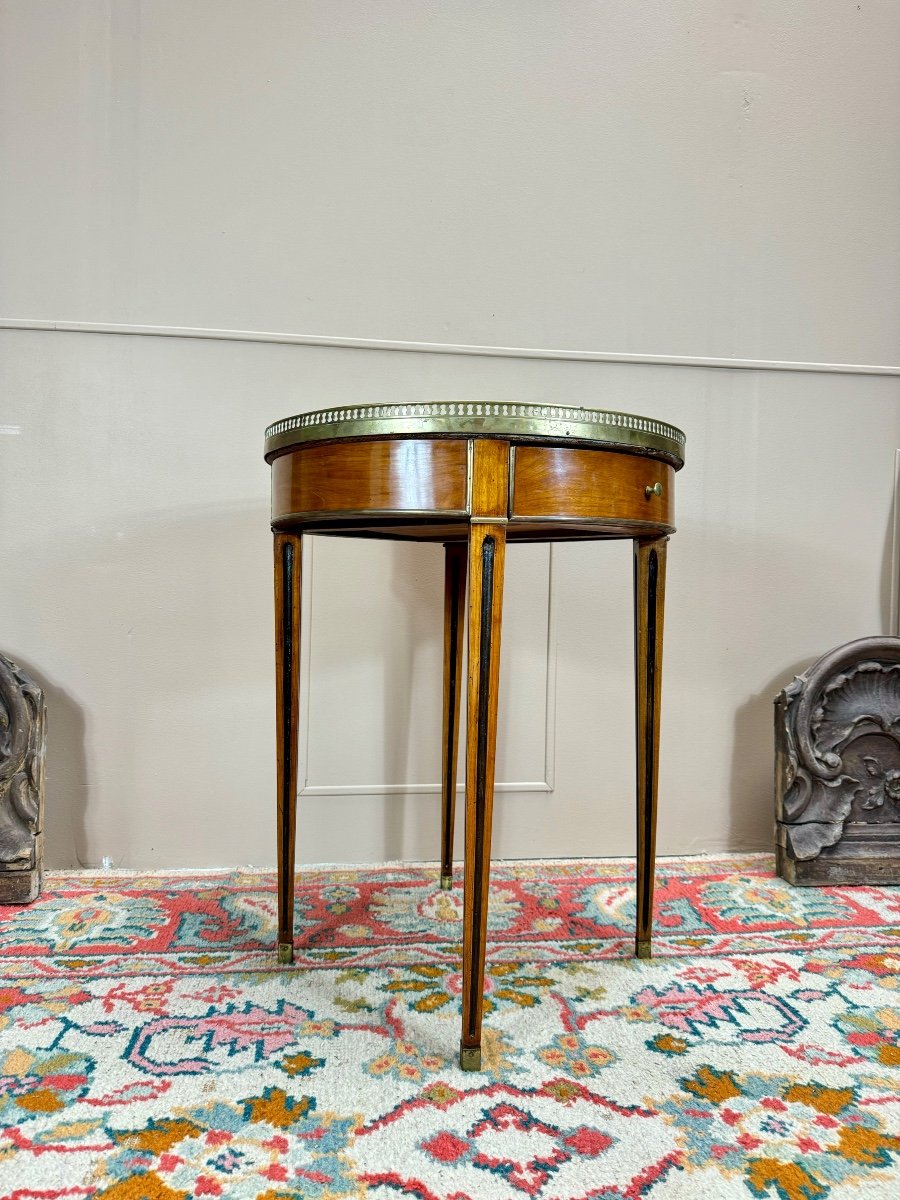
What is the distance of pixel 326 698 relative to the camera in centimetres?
208

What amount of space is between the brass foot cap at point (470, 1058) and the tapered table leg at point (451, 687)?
2.36 ft

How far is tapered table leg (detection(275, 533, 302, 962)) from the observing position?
1.48 meters

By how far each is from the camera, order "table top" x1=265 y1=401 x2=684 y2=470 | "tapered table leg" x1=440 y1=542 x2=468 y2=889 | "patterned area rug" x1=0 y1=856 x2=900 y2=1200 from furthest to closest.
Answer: "tapered table leg" x1=440 y1=542 x2=468 y2=889
"table top" x1=265 y1=401 x2=684 y2=470
"patterned area rug" x1=0 y1=856 x2=900 y2=1200

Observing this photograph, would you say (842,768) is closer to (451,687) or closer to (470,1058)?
(451,687)

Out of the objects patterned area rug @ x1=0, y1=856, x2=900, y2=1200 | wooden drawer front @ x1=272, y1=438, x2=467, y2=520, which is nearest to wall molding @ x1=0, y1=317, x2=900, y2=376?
wooden drawer front @ x1=272, y1=438, x2=467, y2=520

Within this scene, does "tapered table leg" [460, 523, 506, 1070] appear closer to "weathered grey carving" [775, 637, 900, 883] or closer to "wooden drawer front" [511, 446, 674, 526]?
"wooden drawer front" [511, 446, 674, 526]

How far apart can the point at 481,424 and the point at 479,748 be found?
441mm

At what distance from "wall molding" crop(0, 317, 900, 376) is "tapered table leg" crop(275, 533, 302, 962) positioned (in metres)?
0.74

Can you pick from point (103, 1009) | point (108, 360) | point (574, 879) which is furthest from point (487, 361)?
point (103, 1009)

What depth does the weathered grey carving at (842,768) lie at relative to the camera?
6.49 feet

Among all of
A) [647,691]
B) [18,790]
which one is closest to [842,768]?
[647,691]

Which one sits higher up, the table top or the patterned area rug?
the table top

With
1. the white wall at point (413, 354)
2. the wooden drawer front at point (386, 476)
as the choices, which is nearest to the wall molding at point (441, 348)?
the white wall at point (413, 354)

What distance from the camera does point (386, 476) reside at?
122cm
